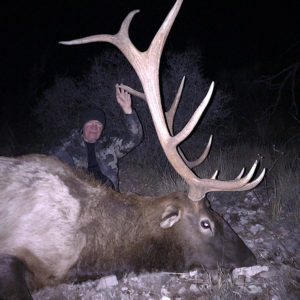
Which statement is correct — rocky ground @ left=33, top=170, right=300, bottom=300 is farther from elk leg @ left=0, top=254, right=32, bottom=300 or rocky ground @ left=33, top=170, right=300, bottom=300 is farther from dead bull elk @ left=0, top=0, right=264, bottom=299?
elk leg @ left=0, top=254, right=32, bottom=300

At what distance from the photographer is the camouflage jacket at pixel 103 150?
4.18 metres

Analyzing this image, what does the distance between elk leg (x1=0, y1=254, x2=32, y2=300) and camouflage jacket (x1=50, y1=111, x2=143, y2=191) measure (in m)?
1.93

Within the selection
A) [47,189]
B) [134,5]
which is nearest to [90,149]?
[47,189]

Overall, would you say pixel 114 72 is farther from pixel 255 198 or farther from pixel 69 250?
pixel 69 250

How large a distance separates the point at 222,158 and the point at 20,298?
4336 millimetres

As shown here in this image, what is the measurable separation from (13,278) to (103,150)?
94.9 inches

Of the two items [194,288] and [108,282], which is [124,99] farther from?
[194,288]

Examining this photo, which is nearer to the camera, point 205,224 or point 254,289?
point 254,289

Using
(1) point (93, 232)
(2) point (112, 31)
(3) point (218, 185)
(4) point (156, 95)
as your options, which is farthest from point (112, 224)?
(2) point (112, 31)

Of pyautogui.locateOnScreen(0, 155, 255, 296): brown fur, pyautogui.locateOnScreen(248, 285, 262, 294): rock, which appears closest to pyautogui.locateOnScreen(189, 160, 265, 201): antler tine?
pyautogui.locateOnScreen(0, 155, 255, 296): brown fur

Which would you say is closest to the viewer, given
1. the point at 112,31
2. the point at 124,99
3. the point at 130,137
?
the point at 124,99

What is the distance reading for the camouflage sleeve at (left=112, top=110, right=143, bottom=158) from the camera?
3906 millimetres

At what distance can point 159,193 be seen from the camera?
4629 mm

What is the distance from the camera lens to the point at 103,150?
4367mm
